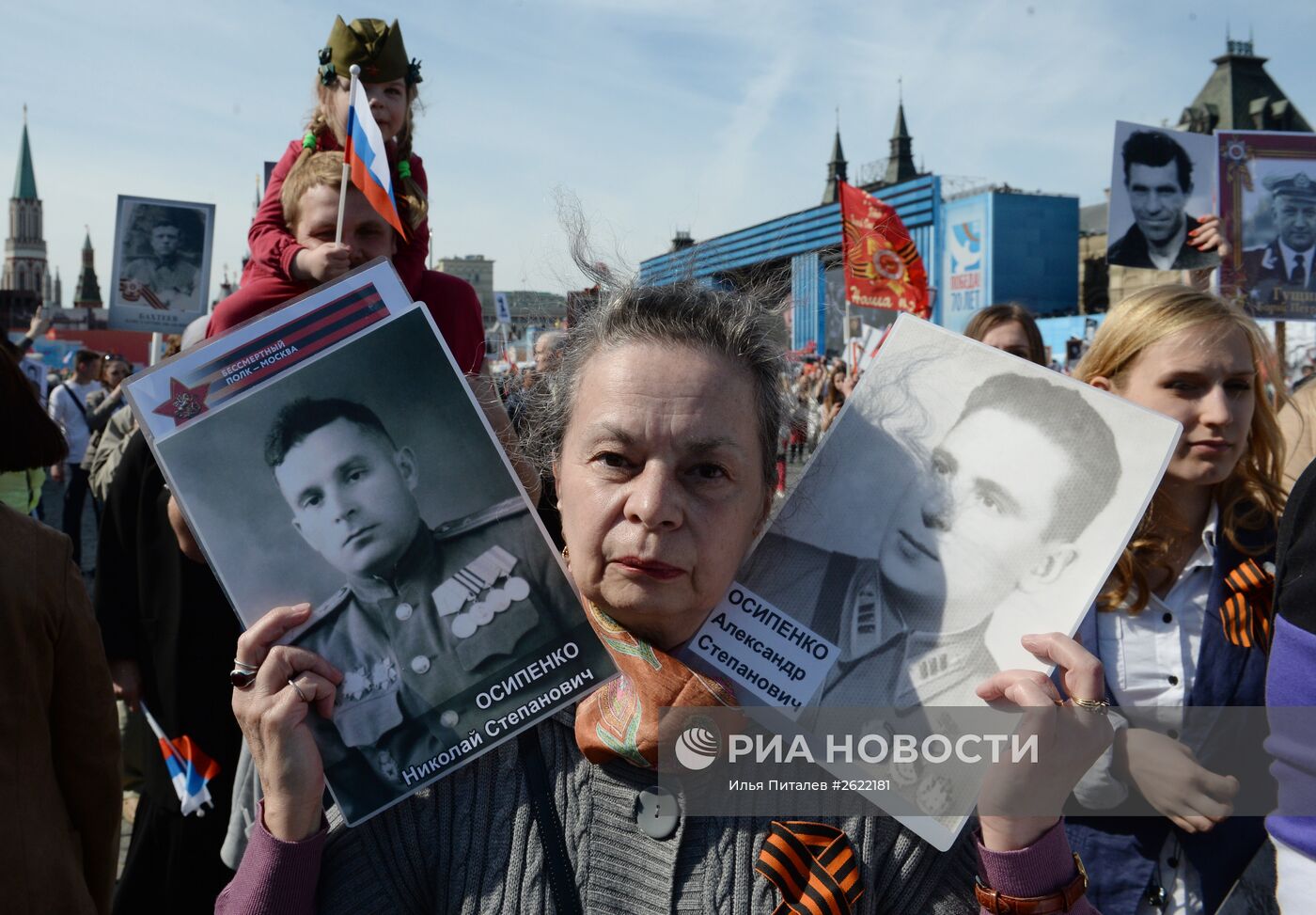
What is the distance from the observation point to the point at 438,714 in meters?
1.69

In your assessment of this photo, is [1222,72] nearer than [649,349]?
No

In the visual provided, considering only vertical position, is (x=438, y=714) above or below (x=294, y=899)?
above

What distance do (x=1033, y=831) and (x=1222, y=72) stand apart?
76058mm

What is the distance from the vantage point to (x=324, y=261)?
8.62 feet

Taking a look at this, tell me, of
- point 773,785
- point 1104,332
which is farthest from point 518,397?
point 1104,332

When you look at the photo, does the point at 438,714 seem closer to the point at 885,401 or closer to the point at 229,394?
the point at 229,394

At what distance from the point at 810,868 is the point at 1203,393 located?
1.73 meters

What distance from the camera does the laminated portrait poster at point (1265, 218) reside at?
5.71 m

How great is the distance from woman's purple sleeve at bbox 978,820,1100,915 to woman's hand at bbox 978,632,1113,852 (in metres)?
0.02

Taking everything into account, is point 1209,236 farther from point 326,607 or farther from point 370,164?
point 326,607

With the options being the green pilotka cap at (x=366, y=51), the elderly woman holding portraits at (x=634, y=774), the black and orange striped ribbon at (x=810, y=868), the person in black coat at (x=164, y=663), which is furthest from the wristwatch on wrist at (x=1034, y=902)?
the green pilotka cap at (x=366, y=51)

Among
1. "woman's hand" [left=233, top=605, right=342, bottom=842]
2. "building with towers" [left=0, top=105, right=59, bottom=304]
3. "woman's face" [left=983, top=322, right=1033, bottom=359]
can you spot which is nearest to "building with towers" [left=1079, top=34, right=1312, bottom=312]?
"woman's face" [left=983, top=322, right=1033, bottom=359]

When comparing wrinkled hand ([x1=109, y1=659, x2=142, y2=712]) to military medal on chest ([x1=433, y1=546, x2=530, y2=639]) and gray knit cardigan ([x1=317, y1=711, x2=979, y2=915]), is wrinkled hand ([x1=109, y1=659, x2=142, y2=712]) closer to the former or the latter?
gray knit cardigan ([x1=317, y1=711, x2=979, y2=915])

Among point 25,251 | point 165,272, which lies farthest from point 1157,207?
point 25,251
